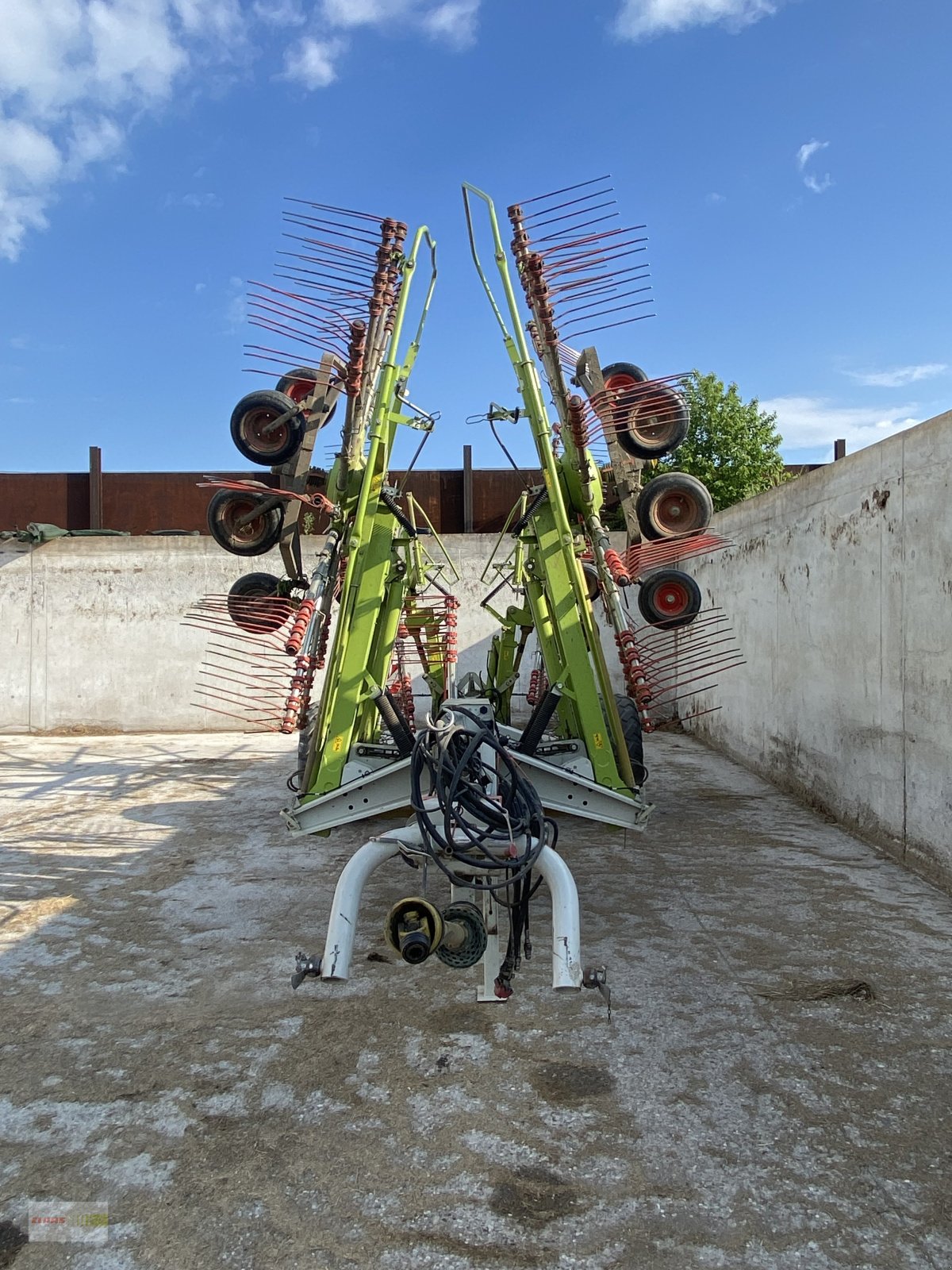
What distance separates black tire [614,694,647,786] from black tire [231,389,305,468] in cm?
212

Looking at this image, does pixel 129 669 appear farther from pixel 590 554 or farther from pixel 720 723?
pixel 590 554

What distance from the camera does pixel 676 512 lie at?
4434 millimetres

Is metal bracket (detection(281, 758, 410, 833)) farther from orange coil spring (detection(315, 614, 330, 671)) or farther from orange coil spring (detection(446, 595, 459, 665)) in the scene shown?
orange coil spring (detection(446, 595, 459, 665))

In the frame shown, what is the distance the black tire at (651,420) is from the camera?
4.46m

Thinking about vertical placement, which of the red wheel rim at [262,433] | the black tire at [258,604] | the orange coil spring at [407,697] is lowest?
the orange coil spring at [407,697]

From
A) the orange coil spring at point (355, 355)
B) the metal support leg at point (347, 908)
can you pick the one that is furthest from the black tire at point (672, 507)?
the metal support leg at point (347, 908)

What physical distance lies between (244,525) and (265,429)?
1.64 feet

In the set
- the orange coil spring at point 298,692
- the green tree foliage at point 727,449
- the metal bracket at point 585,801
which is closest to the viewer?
the metal bracket at point 585,801

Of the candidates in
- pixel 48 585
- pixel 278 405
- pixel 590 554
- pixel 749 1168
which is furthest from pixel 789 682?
pixel 48 585

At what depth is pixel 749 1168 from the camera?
2.30 metres

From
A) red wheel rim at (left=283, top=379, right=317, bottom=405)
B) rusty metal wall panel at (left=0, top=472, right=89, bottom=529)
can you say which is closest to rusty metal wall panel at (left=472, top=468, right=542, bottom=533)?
rusty metal wall panel at (left=0, top=472, right=89, bottom=529)

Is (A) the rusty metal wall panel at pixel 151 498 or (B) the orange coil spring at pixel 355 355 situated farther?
(A) the rusty metal wall panel at pixel 151 498

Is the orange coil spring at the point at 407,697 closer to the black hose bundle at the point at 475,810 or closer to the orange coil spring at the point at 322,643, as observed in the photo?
the orange coil spring at the point at 322,643

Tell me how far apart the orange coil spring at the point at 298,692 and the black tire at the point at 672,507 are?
1817mm
